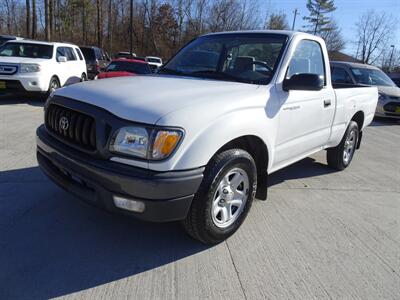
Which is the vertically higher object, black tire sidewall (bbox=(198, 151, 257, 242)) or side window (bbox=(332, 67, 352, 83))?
side window (bbox=(332, 67, 352, 83))

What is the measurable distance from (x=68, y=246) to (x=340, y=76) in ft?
35.0

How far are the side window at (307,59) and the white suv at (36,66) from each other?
772 cm

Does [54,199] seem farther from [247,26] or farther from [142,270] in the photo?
[247,26]

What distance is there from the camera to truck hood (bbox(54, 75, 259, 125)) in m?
2.53

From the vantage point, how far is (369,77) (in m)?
11.9

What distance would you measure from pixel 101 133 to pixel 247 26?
42.4 metres

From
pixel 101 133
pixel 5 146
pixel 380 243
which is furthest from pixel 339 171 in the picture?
pixel 5 146

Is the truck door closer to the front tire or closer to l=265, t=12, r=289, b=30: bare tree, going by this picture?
the front tire

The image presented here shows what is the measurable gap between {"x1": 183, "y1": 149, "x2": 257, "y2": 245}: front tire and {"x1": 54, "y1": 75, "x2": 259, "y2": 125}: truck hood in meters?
0.48

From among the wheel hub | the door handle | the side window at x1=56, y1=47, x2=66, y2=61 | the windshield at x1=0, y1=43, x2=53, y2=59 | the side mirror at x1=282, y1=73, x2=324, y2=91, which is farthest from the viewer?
the side window at x1=56, y1=47, x2=66, y2=61

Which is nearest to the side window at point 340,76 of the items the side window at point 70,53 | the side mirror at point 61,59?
the side mirror at point 61,59

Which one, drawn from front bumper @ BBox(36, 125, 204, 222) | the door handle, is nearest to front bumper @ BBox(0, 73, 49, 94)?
front bumper @ BBox(36, 125, 204, 222)

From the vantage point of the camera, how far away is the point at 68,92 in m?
3.07

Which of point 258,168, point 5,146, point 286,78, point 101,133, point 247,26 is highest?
point 247,26
